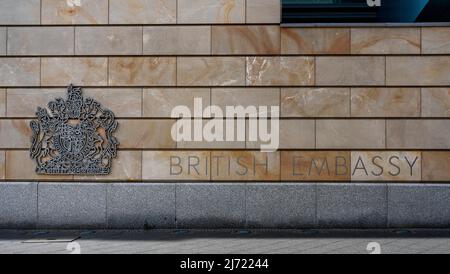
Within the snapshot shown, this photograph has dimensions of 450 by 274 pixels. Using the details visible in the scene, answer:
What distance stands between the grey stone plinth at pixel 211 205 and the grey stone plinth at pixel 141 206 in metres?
0.24

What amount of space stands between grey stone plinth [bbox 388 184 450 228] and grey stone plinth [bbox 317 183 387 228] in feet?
0.71

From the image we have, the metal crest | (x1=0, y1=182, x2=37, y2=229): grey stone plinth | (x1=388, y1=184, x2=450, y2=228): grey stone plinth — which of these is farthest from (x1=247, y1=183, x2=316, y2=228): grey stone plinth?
(x1=0, y1=182, x2=37, y2=229): grey stone plinth

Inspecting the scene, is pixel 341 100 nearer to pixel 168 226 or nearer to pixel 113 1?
pixel 168 226

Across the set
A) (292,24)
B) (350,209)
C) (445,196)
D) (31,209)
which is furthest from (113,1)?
(445,196)

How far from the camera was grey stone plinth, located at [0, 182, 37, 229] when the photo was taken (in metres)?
9.96

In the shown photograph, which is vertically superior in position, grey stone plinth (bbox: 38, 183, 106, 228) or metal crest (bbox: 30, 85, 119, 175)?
metal crest (bbox: 30, 85, 119, 175)

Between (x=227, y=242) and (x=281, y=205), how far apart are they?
5.50 feet

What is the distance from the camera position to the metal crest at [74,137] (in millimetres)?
9961

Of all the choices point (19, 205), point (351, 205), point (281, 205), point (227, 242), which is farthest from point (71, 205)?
point (351, 205)

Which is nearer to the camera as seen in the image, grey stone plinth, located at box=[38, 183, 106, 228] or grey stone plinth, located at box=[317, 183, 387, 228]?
grey stone plinth, located at box=[317, 183, 387, 228]

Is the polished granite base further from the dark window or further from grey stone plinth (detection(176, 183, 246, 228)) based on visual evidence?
the dark window

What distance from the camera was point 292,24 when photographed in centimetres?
985

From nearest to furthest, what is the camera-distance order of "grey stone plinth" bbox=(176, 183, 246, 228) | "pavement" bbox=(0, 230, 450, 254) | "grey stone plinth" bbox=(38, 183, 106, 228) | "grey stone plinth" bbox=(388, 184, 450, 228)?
"pavement" bbox=(0, 230, 450, 254) → "grey stone plinth" bbox=(388, 184, 450, 228) → "grey stone plinth" bbox=(176, 183, 246, 228) → "grey stone plinth" bbox=(38, 183, 106, 228)

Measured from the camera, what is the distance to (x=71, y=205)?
32.6ft
